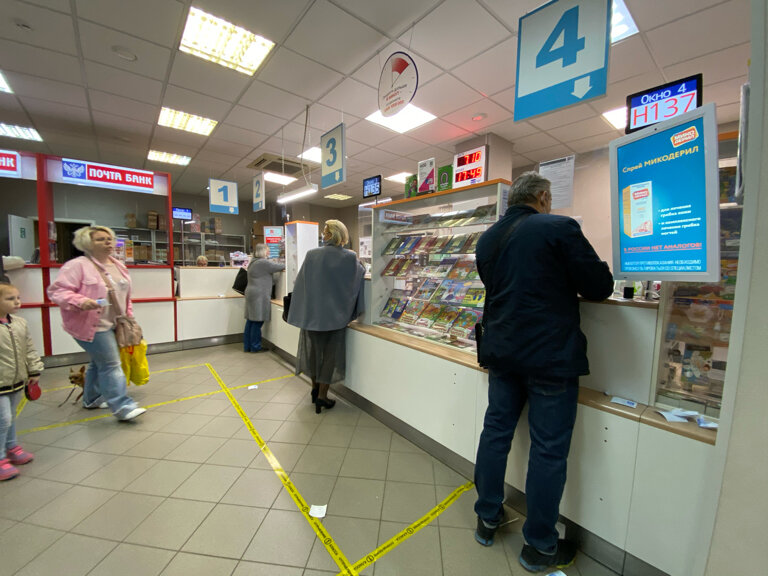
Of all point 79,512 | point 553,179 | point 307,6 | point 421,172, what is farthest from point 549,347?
point 307,6

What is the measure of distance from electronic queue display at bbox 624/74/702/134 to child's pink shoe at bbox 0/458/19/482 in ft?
13.9

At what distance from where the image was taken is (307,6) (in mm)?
2732

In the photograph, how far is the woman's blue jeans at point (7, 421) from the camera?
206cm

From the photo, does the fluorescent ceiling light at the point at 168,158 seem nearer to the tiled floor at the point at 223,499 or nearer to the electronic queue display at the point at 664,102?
the tiled floor at the point at 223,499

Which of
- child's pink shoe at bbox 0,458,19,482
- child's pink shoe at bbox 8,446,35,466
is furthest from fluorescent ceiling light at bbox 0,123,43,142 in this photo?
child's pink shoe at bbox 0,458,19,482

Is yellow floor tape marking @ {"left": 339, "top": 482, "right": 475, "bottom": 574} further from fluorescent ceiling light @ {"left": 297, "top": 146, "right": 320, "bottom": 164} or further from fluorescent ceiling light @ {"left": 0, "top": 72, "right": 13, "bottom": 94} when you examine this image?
fluorescent ceiling light @ {"left": 0, "top": 72, "right": 13, "bottom": 94}

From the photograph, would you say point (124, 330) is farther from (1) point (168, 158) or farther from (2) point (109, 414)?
(1) point (168, 158)

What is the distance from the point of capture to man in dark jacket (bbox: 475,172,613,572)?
1390mm

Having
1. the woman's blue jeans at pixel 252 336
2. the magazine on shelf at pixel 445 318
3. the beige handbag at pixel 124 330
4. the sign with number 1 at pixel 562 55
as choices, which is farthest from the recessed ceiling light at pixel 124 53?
the magazine on shelf at pixel 445 318

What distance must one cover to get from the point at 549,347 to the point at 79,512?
2749 millimetres

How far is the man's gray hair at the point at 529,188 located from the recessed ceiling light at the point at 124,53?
4.36 metres

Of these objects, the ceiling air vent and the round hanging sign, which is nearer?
the round hanging sign

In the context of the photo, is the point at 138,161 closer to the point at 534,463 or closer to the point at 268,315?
the point at 268,315

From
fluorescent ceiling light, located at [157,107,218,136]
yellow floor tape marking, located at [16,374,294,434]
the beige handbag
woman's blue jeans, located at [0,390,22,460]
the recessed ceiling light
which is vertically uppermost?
fluorescent ceiling light, located at [157,107,218,136]
